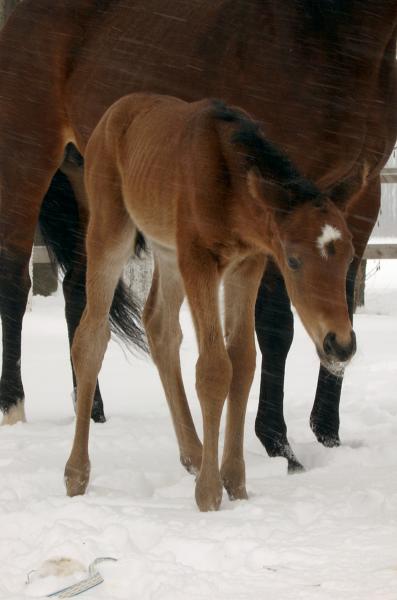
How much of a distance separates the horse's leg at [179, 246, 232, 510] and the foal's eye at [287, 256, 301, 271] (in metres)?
0.38

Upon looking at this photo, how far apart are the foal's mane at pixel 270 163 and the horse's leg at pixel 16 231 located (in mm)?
2308

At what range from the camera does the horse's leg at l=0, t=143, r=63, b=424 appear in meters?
5.89

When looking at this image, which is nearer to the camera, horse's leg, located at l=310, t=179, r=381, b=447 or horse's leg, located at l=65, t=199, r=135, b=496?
horse's leg, located at l=65, t=199, r=135, b=496

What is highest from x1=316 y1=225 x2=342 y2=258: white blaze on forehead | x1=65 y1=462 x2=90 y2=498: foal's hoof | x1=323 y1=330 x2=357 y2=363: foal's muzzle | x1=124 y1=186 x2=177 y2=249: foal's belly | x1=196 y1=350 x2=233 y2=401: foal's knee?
x1=316 y1=225 x2=342 y2=258: white blaze on forehead

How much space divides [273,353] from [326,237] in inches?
72.7

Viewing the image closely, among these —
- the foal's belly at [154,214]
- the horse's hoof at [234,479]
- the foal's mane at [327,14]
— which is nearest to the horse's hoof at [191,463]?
the horse's hoof at [234,479]

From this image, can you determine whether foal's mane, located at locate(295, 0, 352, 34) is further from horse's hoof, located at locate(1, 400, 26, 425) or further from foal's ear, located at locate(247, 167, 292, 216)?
horse's hoof, located at locate(1, 400, 26, 425)

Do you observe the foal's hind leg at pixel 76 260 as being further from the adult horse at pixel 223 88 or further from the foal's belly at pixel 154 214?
the foal's belly at pixel 154 214

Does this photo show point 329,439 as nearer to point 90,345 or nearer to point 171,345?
point 171,345

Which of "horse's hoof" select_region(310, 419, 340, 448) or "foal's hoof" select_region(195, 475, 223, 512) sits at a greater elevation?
"foal's hoof" select_region(195, 475, 223, 512)

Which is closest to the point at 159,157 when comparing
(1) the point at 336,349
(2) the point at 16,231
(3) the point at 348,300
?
(1) the point at 336,349

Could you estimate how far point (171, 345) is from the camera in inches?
176

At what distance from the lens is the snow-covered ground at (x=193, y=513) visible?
299cm

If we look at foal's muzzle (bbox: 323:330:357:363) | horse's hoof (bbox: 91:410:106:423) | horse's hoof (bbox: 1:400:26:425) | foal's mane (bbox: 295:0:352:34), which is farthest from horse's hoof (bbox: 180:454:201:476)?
foal's mane (bbox: 295:0:352:34)
